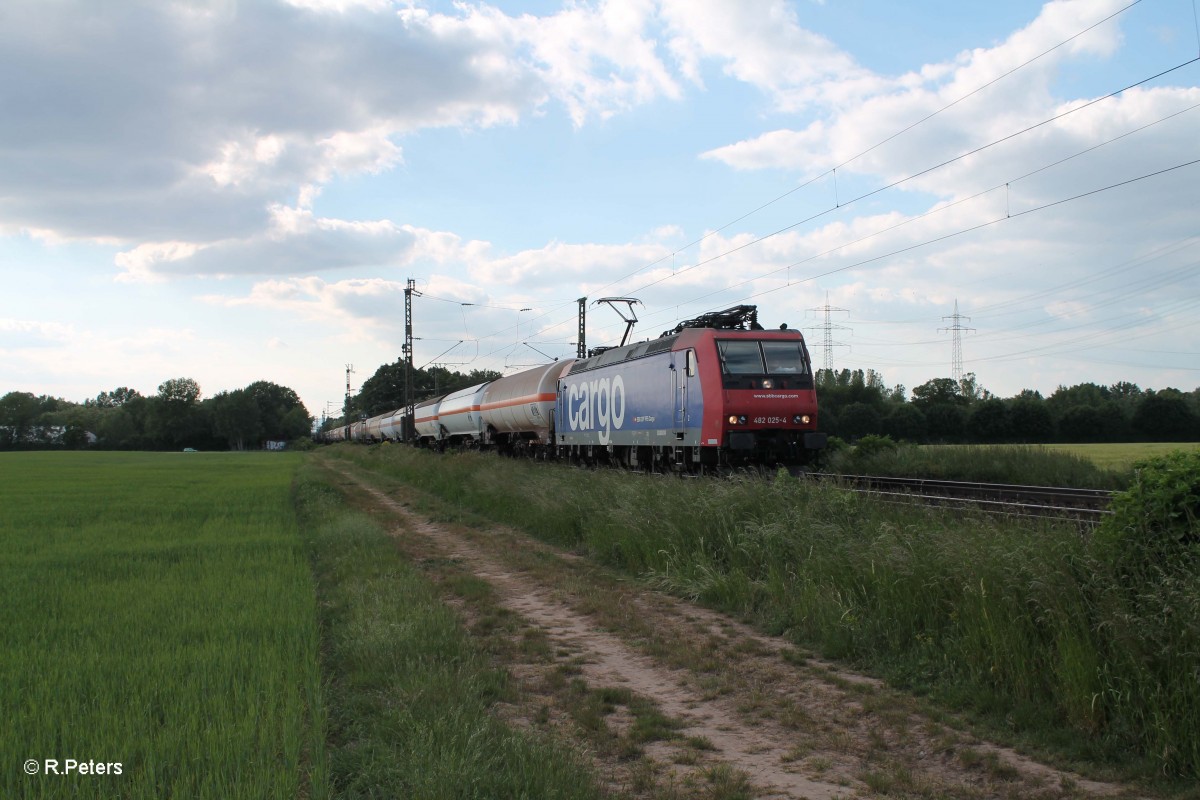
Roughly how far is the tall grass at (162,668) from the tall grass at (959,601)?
4.20 m

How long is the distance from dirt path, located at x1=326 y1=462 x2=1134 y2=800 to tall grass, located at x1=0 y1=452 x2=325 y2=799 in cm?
170

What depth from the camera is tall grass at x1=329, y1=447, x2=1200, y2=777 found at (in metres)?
4.96

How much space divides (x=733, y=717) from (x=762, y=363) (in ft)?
42.9

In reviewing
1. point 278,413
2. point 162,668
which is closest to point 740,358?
point 162,668

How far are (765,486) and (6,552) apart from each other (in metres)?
11.1

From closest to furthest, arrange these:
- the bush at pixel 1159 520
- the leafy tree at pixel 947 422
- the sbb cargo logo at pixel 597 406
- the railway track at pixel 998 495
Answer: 1. the bush at pixel 1159 520
2. the railway track at pixel 998 495
3. the sbb cargo logo at pixel 597 406
4. the leafy tree at pixel 947 422

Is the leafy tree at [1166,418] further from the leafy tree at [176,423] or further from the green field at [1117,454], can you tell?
the leafy tree at [176,423]

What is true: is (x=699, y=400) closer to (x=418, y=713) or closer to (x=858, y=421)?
(x=418, y=713)

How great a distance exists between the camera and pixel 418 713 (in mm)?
5391

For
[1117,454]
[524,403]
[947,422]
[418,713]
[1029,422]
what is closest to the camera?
[418,713]

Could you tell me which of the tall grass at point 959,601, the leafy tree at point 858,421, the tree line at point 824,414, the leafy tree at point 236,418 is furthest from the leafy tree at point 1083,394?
the leafy tree at point 236,418

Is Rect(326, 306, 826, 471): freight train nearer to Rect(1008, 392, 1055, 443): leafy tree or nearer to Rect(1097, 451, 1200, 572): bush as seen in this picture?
Rect(1097, 451, 1200, 572): bush

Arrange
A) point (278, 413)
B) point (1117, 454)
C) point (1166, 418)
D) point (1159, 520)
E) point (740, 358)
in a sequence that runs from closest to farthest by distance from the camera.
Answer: point (1159, 520), point (740, 358), point (1117, 454), point (1166, 418), point (278, 413)

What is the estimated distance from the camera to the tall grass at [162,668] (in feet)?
14.0
